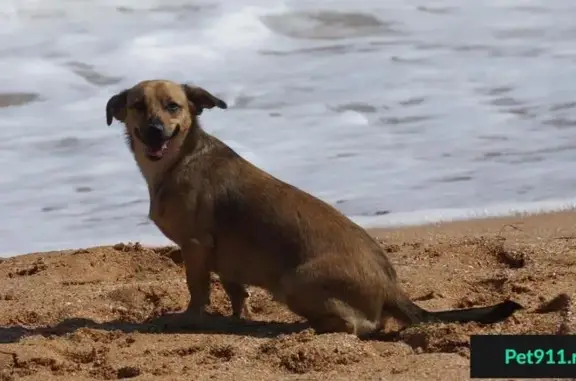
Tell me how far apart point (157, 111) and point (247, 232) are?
728 millimetres

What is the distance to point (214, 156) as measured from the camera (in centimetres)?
570

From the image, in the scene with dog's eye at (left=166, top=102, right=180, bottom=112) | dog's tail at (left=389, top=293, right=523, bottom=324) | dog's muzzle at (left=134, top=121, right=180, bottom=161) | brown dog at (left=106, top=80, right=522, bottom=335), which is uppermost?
dog's eye at (left=166, top=102, right=180, bottom=112)

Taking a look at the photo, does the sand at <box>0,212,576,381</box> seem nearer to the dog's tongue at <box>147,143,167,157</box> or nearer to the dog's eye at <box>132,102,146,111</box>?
the dog's tongue at <box>147,143,167,157</box>

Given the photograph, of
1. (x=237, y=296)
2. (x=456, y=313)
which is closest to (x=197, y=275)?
(x=237, y=296)

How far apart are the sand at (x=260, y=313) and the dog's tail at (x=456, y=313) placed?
0.18 feet

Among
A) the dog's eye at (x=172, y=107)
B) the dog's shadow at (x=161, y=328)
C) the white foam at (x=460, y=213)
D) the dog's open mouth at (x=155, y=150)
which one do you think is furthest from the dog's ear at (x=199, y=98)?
the white foam at (x=460, y=213)

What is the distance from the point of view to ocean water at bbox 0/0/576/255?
8.31 metres

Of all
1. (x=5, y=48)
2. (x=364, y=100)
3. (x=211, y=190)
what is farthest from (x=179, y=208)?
(x=5, y=48)

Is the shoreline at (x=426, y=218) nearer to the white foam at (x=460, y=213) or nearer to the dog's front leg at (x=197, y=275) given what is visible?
the white foam at (x=460, y=213)

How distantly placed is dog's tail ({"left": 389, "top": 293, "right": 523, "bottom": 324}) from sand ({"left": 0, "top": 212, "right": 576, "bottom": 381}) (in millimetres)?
55

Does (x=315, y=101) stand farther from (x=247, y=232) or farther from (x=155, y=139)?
(x=247, y=232)

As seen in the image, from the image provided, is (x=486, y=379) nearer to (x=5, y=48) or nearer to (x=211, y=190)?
(x=211, y=190)

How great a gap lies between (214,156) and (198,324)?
2.70ft

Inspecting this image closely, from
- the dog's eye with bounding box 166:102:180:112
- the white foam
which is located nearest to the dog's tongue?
the dog's eye with bounding box 166:102:180:112
